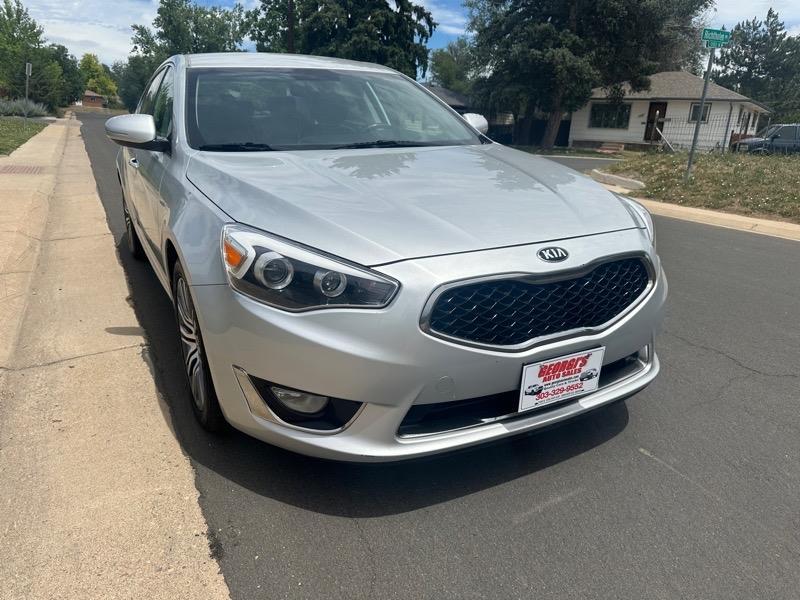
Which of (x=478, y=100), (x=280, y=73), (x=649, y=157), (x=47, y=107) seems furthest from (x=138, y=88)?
(x=280, y=73)

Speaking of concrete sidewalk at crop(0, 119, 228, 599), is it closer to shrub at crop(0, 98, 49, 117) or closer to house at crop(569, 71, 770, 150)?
house at crop(569, 71, 770, 150)

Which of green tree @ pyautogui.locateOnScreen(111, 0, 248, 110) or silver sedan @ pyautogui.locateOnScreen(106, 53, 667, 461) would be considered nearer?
silver sedan @ pyautogui.locateOnScreen(106, 53, 667, 461)

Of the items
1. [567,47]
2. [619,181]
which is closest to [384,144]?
[619,181]

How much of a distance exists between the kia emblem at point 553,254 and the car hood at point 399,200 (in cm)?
6

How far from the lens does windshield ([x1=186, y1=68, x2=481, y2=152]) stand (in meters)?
3.16

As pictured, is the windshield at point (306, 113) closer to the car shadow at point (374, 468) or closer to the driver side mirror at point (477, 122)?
the driver side mirror at point (477, 122)

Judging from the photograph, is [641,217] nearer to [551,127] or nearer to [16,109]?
[551,127]

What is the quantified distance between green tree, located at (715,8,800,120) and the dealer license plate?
66.7 m

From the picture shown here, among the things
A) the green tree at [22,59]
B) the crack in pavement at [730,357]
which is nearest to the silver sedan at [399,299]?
the crack in pavement at [730,357]

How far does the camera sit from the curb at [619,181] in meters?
12.5

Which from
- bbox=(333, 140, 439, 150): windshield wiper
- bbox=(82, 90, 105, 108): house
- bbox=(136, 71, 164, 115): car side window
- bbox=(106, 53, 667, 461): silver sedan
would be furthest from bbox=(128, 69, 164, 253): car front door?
bbox=(82, 90, 105, 108): house

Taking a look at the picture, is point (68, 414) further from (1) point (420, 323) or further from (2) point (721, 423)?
(2) point (721, 423)

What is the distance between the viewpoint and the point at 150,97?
4.63 m

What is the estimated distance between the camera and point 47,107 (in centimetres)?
4569
